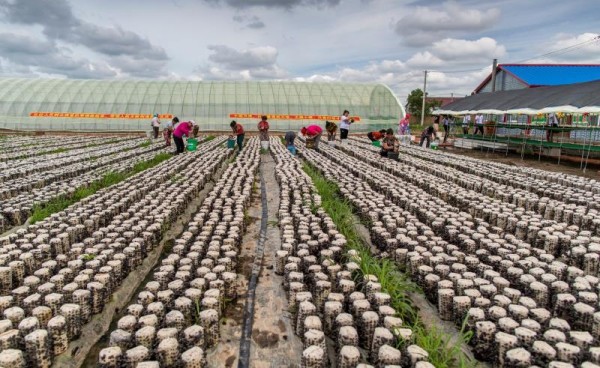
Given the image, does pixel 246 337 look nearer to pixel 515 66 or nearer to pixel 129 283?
pixel 129 283

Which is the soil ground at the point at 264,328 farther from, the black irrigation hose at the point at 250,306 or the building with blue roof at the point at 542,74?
the building with blue roof at the point at 542,74

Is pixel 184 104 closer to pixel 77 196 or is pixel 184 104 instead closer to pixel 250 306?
pixel 77 196

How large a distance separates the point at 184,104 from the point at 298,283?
79.4ft

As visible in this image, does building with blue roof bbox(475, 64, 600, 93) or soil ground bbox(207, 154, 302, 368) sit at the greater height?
building with blue roof bbox(475, 64, 600, 93)

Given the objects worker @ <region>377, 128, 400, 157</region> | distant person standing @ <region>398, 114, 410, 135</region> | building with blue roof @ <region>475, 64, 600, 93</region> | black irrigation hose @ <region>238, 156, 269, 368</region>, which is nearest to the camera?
black irrigation hose @ <region>238, 156, 269, 368</region>

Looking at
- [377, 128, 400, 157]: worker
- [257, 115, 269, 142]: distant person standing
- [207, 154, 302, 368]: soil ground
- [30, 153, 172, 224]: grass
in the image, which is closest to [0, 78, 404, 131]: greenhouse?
[257, 115, 269, 142]: distant person standing

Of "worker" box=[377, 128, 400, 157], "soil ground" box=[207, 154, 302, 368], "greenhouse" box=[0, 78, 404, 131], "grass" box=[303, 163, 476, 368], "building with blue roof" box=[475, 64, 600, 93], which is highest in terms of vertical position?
"building with blue roof" box=[475, 64, 600, 93]

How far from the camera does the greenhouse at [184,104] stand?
24641 millimetres

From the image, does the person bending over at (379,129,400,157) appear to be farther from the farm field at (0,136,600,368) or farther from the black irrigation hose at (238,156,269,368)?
the black irrigation hose at (238,156,269,368)

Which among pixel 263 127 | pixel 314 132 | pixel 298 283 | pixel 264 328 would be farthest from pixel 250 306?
pixel 314 132

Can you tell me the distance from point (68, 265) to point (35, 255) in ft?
1.47

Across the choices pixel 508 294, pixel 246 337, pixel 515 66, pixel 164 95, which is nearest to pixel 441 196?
pixel 508 294

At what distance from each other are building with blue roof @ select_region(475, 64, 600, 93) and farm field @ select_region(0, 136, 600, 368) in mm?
28674

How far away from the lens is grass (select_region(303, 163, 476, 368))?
2.33 metres
